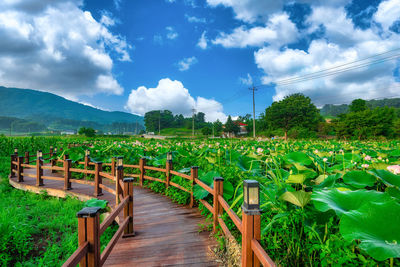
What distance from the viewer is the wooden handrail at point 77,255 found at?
1497mm

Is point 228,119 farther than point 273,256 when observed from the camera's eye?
Yes

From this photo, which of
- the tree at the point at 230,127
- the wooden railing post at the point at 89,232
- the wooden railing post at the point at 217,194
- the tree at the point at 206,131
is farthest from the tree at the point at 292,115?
the wooden railing post at the point at 89,232

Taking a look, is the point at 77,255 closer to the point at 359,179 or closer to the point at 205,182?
the point at 205,182

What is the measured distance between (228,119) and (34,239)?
6134cm

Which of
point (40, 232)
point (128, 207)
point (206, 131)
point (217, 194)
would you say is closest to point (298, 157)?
point (217, 194)

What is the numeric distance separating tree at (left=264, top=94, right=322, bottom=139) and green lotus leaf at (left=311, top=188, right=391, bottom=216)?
37.8 m

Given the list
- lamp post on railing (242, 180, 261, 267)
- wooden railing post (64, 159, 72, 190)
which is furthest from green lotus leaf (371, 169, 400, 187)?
wooden railing post (64, 159, 72, 190)

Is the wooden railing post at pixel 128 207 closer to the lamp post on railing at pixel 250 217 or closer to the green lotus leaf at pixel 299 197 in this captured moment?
the lamp post on railing at pixel 250 217

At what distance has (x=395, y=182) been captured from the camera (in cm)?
195

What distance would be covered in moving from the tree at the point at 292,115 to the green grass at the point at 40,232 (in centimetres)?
3614

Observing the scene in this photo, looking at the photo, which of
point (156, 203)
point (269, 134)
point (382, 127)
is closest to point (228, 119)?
point (269, 134)

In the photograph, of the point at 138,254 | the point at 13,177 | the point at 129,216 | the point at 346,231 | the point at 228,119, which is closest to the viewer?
the point at 346,231

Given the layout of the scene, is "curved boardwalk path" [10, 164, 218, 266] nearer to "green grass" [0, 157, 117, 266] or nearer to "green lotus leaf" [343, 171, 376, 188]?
"green grass" [0, 157, 117, 266]

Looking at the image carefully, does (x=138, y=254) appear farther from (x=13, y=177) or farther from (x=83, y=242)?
(x=13, y=177)
